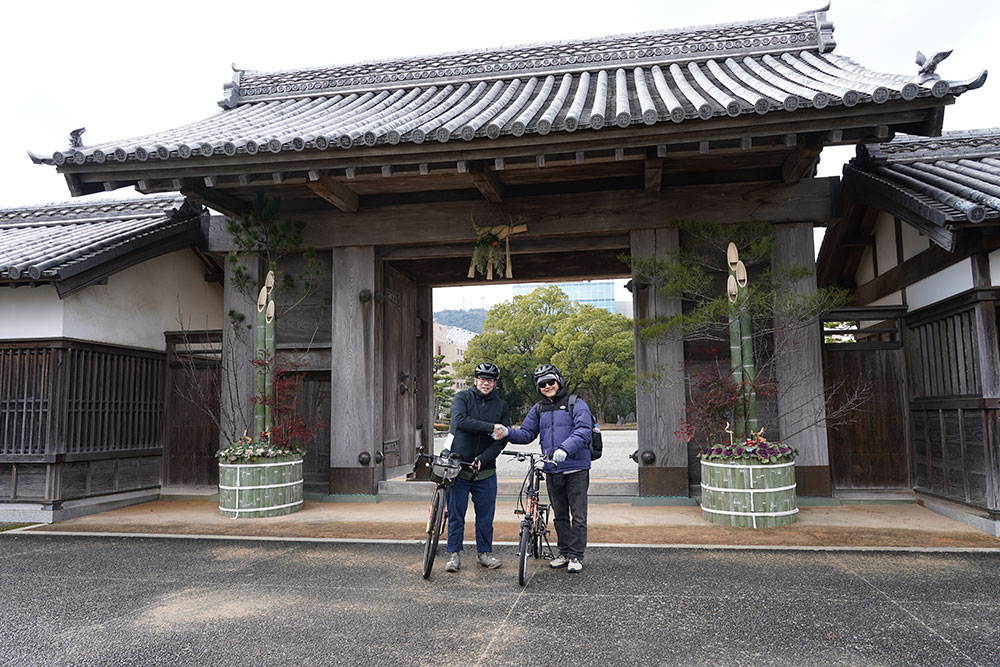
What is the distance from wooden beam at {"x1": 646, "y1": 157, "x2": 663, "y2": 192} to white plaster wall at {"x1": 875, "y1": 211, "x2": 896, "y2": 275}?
325 cm

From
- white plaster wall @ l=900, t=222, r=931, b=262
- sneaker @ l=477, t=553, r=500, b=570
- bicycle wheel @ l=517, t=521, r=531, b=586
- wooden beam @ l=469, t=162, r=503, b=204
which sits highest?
wooden beam @ l=469, t=162, r=503, b=204

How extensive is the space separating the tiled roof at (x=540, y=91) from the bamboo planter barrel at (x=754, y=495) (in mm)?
3439

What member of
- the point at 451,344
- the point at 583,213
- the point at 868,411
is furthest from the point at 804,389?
the point at 451,344

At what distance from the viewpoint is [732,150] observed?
6.89 m

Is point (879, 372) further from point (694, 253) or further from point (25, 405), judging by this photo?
point (25, 405)

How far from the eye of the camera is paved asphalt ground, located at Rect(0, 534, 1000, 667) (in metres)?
3.53

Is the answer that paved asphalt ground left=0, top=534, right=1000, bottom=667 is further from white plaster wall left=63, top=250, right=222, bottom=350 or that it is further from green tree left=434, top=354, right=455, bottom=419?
green tree left=434, top=354, right=455, bottom=419

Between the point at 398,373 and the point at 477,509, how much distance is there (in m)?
4.71

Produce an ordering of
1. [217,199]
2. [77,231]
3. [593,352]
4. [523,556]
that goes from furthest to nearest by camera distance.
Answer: [593,352]
[77,231]
[217,199]
[523,556]

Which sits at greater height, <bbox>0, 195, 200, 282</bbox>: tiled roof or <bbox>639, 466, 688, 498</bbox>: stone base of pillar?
<bbox>0, 195, 200, 282</bbox>: tiled roof

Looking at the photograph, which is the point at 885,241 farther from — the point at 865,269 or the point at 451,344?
the point at 451,344

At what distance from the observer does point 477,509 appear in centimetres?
522

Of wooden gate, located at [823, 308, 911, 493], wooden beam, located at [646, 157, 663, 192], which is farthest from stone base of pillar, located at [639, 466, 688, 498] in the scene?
wooden beam, located at [646, 157, 663, 192]

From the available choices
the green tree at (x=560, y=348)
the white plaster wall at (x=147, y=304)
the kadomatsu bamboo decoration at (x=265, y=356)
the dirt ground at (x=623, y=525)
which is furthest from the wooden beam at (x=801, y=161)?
the green tree at (x=560, y=348)
